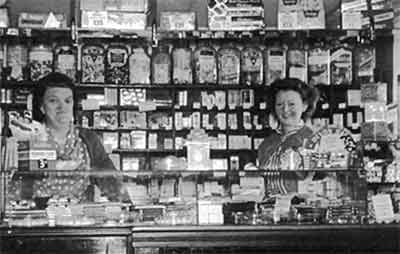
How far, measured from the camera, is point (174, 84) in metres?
6.39

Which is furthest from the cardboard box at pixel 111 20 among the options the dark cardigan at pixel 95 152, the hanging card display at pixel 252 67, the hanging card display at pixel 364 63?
the hanging card display at pixel 364 63

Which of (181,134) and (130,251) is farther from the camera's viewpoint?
(181,134)

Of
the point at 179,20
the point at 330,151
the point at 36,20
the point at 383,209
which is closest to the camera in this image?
the point at 383,209

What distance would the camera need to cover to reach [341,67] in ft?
21.1

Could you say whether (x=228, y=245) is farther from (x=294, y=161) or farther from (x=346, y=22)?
(x=346, y=22)

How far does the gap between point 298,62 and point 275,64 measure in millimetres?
201

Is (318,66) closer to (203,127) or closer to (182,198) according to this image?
(203,127)

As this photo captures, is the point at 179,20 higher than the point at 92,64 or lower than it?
higher

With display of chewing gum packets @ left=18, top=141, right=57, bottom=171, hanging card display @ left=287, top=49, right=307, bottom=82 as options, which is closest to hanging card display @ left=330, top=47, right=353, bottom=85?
hanging card display @ left=287, top=49, right=307, bottom=82

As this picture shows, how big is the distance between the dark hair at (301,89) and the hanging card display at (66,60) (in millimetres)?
1649

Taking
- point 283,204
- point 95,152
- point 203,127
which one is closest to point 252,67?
point 203,127

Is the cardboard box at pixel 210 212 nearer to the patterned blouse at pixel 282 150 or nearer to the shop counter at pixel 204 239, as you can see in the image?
the shop counter at pixel 204 239

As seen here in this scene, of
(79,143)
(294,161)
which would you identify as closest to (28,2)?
(79,143)

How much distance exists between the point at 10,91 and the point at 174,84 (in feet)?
4.58
